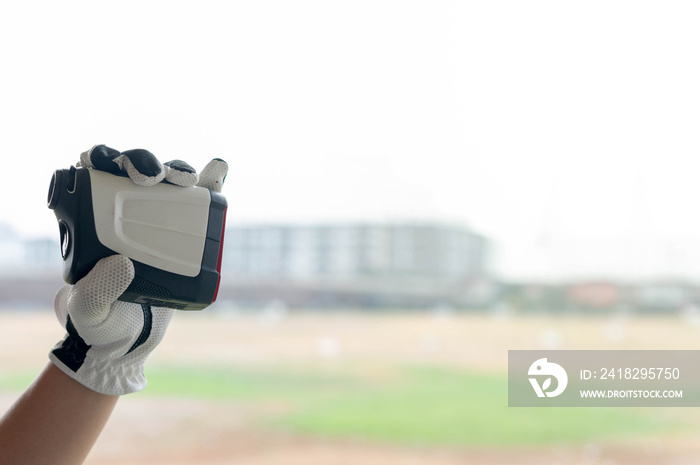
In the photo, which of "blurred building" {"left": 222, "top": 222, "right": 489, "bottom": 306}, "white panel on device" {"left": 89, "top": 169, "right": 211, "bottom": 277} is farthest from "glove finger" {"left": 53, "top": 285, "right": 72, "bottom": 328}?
"blurred building" {"left": 222, "top": 222, "right": 489, "bottom": 306}

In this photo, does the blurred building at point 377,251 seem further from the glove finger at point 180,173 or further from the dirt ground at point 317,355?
the glove finger at point 180,173

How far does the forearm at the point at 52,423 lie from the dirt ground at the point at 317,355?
0.96m

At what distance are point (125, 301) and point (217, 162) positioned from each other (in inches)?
6.6

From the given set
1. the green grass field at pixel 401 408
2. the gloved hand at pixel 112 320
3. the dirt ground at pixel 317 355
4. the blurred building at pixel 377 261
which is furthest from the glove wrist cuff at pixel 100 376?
the blurred building at pixel 377 261

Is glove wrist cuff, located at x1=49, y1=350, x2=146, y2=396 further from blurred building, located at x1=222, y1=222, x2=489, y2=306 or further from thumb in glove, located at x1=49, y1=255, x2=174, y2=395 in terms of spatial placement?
blurred building, located at x1=222, y1=222, x2=489, y2=306

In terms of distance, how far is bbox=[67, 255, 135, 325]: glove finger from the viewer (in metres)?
0.46

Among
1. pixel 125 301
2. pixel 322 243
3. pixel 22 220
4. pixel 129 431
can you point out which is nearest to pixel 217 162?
pixel 125 301

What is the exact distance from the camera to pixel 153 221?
500 mm

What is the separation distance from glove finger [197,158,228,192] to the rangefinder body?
0.07 ft

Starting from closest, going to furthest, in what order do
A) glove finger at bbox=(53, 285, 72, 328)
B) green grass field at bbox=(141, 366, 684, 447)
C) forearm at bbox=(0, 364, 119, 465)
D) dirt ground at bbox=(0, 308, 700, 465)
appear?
forearm at bbox=(0, 364, 119, 465), glove finger at bbox=(53, 285, 72, 328), dirt ground at bbox=(0, 308, 700, 465), green grass field at bbox=(141, 366, 684, 447)

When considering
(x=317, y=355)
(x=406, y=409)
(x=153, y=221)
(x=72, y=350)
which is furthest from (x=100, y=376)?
(x=317, y=355)

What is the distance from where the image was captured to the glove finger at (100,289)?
0.46 metres

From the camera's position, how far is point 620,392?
2045mm

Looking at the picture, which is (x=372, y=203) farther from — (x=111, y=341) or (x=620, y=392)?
(x=111, y=341)
